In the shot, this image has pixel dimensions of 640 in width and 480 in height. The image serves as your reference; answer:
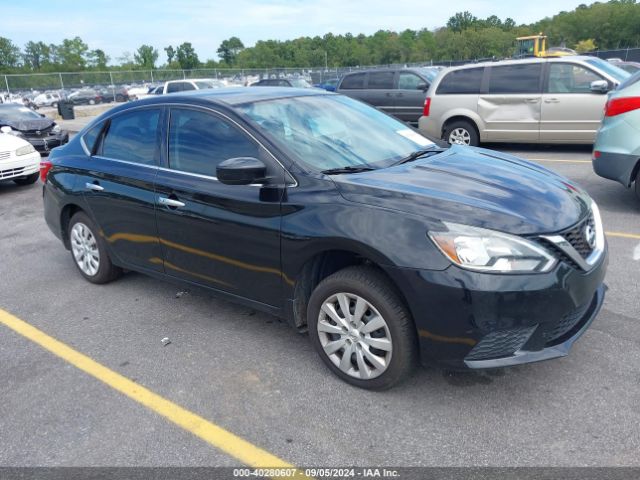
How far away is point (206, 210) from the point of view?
3.55 meters

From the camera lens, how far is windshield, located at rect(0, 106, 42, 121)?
44.2 feet

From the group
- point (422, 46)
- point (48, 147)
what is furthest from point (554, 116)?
point (422, 46)

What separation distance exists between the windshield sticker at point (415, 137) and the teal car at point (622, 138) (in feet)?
9.97

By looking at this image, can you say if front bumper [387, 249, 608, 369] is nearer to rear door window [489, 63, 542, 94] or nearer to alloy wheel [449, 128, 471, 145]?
rear door window [489, 63, 542, 94]

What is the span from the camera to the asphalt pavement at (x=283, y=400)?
261 centimetres

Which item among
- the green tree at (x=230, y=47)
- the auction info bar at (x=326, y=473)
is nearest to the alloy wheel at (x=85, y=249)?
the auction info bar at (x=326, y=473)

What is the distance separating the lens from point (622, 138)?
19.3 ft

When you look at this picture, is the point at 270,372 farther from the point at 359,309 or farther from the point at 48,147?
the point at 48,147

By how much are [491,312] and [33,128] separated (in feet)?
44.7

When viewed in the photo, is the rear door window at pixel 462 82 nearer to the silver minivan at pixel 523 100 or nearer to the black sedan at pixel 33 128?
the silver minivan at pixel 523 100

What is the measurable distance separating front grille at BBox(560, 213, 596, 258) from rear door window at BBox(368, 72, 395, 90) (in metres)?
11.4

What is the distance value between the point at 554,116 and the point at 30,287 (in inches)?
331

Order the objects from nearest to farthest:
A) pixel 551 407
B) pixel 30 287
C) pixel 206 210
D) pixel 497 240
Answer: pixel 497 240, pixel 551 407, pixel 206 210, pixel 30 287

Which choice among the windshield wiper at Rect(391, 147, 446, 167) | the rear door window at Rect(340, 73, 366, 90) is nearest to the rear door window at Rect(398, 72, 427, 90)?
the rear door window at Rect(340, 73, 366, 90)
